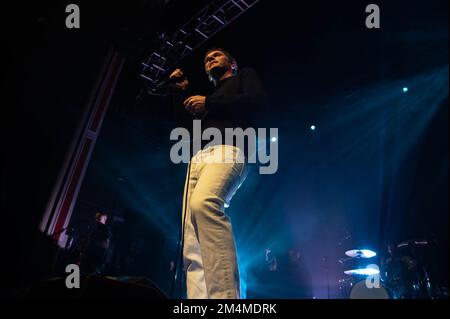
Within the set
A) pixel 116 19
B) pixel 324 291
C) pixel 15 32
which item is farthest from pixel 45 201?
pixel 324 291

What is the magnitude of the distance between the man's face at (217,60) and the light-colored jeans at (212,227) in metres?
0.78

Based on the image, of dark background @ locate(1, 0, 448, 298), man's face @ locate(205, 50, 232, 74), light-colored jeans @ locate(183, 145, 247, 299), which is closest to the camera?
light-colored jeans @ locate(183, 145, 247, 299)

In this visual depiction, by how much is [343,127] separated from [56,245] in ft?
25.2

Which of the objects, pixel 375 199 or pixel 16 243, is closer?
pixel 16 243

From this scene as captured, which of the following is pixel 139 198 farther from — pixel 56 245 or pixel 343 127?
pixel 343 127

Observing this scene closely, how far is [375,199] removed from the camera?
8.14 metres

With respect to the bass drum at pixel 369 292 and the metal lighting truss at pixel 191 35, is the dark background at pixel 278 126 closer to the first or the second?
the metal lighting truss at pixel 191 35

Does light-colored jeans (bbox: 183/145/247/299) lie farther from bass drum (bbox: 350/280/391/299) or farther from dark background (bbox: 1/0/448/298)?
bass drum (bbox: 350/280/391/299)

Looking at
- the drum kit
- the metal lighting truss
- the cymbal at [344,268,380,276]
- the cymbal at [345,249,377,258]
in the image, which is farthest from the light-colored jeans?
the cymbal at [345,249,377,258]

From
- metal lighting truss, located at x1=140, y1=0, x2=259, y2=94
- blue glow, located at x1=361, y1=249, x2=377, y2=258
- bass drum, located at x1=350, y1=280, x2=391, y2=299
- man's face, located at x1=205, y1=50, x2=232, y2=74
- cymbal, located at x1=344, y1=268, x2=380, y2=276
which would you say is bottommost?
bass drum, located at x1=350, y1=280, x2=391, y2=299

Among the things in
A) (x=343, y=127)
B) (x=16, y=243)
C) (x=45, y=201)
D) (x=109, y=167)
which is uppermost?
(x=343, y=127)

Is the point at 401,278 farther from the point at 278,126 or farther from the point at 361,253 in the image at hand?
the point at 278,126

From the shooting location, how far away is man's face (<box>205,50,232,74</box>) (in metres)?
2.29

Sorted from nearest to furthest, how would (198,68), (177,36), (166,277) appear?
1. (177,36)
2. (198,68)
3. (166,277)
